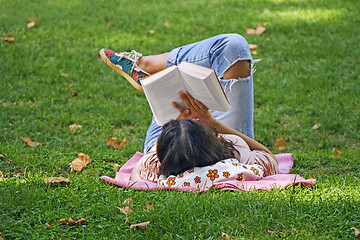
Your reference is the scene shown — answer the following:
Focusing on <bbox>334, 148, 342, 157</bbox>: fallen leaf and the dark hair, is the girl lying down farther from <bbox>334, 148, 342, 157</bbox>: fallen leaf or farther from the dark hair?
<bbox>334, 148, 342, 157</bbox>: fallen leaf

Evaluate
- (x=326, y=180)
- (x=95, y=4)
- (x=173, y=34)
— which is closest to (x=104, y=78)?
(x=173, y=34)

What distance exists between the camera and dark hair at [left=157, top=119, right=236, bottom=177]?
2975mm

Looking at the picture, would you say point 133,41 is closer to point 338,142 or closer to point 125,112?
point 125,112

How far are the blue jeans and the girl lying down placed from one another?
0.70ft

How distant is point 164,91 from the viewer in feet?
10.5

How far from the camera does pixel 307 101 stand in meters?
5.24

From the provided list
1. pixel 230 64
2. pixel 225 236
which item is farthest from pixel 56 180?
pixel 230 64

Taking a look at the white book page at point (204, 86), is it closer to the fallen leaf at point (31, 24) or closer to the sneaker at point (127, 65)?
the sneaker at point (127, 65)

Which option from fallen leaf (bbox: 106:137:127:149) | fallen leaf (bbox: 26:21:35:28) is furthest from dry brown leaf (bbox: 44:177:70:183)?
fallen leaf (bbox: 26:21:35:28)

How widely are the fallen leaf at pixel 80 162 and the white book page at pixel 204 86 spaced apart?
3.74 ft

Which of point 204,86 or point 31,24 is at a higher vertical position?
point 204,86

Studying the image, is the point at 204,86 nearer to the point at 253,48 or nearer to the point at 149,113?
the point at 149,113

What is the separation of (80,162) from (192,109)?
109 cm

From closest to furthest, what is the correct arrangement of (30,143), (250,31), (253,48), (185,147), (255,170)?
(185,147), (255,170), (30,143), (253,48), (250,31)
